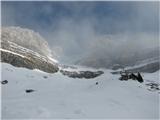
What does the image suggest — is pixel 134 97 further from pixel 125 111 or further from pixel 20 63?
pixel 20 63

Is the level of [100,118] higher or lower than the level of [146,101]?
lower

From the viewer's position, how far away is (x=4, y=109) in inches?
947

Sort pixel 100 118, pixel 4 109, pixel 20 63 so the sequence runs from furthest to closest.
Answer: pixel 20 63 < pixel 4 109 < pixel 100 118

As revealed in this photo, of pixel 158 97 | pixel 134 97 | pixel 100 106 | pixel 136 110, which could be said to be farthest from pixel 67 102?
pixel 158 97

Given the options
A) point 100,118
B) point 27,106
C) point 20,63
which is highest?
point 20,63

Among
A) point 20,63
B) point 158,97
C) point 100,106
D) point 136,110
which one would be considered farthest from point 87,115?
point 20,63

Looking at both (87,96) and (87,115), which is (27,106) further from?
Answer: (87,96)

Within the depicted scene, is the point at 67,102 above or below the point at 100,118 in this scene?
above

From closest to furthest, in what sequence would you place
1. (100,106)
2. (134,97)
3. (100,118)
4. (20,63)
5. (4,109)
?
(100,118)
(4,109)
(100,106)
(134,97)
(20,63)

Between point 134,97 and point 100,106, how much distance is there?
720 centimetres

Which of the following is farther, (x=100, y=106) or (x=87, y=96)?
(x=87, y=96)

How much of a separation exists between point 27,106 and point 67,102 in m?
4.37

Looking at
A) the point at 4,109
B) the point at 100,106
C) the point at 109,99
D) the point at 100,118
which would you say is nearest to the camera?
the point at 100,118

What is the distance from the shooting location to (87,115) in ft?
73.4
